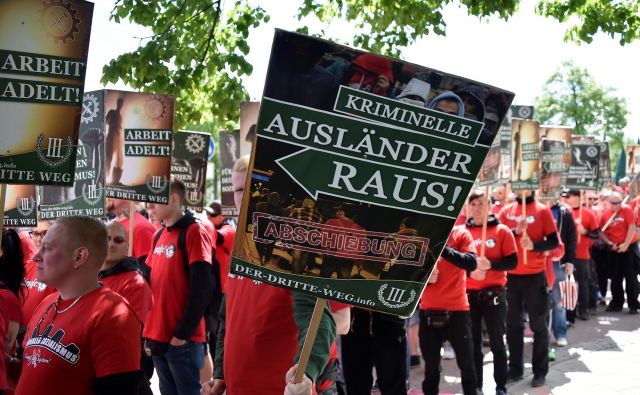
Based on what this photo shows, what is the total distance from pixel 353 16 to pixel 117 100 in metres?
4.00

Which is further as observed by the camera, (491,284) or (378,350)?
(491,284)

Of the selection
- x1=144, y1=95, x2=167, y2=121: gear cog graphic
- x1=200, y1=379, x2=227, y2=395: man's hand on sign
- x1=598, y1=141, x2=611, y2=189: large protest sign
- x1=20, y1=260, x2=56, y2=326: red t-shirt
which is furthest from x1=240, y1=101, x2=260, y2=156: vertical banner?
x1=598, y1=141, x2=611, y2=189: large protest sign

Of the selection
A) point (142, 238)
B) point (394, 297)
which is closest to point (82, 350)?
point (394, 297)

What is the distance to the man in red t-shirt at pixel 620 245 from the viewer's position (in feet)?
47.8

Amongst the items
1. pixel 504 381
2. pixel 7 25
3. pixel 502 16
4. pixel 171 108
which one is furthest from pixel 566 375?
pixel 7 25

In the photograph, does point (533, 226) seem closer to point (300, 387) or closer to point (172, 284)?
point (172, 284)

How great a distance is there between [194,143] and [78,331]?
19.7 ft

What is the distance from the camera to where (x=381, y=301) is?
3041 millimetres

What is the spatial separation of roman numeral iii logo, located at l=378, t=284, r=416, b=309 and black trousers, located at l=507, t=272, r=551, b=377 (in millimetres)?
6167

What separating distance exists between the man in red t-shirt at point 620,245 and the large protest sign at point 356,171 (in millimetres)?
12746

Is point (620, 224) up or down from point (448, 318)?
up

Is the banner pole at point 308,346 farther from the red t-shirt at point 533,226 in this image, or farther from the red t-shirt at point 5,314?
the red t-shirt at point 533,226

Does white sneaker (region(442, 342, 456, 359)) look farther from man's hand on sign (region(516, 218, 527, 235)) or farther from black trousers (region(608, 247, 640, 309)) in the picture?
black trousers (region(608, 247, 640, 309))

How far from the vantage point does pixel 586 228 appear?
13633 mm
